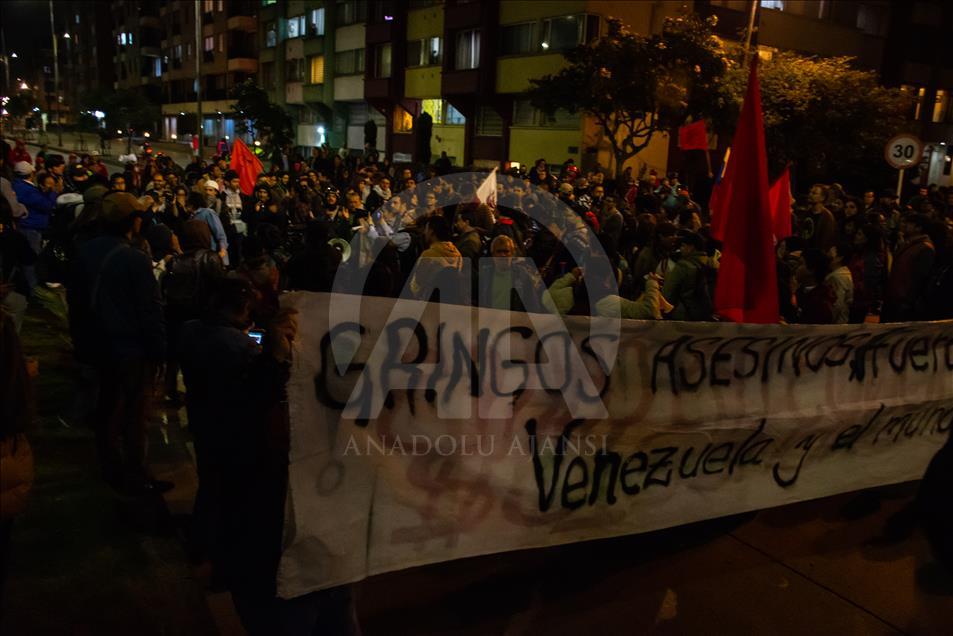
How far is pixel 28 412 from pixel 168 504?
205cm

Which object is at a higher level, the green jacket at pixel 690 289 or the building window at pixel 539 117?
the building window at pixel 539 117

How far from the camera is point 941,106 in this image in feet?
125

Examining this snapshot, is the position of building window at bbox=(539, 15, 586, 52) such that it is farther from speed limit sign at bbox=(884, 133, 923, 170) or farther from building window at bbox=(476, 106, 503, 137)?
speed limit sign at bbox=(884, 133, 923, 170)

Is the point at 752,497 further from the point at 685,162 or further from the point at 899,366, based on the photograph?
the point at 685,162

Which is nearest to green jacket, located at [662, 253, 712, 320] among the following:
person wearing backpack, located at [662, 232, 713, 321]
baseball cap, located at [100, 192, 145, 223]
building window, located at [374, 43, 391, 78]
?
person wearing backpack, located at [662, 232, 713, 321]

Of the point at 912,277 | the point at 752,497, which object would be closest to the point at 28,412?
the point at 752,497

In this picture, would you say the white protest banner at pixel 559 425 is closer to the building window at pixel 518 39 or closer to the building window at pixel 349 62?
the building window at pixel 518 39

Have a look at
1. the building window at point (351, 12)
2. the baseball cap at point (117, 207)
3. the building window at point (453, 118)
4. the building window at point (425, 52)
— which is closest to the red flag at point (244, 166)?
the baseball cap at point (117, 207)

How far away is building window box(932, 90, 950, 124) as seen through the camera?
124 feet

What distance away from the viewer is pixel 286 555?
2.79m

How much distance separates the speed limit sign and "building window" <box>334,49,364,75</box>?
34.0 meters

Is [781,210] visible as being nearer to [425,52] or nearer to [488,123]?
[488,123]

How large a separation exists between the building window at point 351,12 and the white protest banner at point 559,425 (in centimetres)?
4130

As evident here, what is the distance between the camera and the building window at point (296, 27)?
1901 inches
